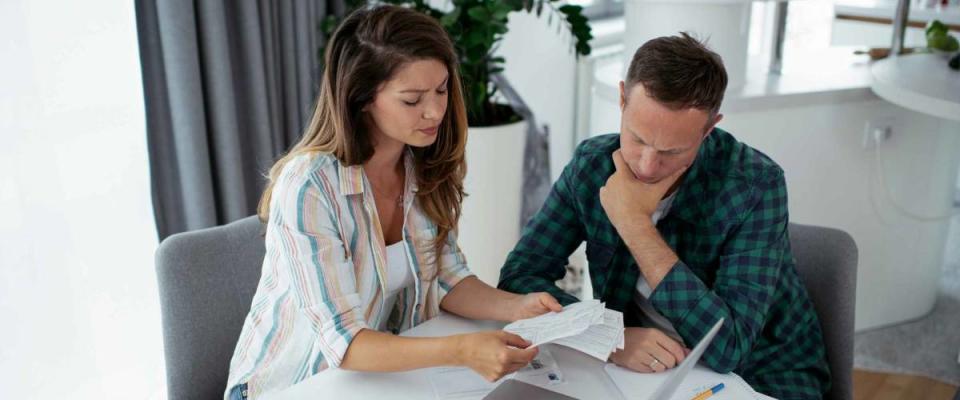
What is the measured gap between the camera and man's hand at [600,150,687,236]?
156 centimetres

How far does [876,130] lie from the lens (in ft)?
9.04

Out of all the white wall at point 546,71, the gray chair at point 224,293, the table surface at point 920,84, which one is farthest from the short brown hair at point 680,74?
the white wall at point 546,71

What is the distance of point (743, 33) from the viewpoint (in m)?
2.60

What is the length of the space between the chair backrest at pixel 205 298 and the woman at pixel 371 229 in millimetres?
94

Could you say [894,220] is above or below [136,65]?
below

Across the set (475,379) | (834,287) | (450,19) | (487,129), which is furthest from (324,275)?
(487,129)

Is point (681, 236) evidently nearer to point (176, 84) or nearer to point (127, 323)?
point (176, 84)

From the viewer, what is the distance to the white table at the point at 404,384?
132 cm

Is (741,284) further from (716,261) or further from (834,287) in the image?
(834,287)

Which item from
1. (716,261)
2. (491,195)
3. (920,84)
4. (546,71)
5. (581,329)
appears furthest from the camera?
(546,71)

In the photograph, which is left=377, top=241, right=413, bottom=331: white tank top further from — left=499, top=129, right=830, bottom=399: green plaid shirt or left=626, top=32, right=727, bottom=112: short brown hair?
left=626, top=32, right=727, bottom=112: short brown hair

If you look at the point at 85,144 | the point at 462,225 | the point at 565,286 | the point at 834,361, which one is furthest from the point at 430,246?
the point at 565,286

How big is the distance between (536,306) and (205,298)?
61cm

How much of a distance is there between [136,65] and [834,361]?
172 centimetres
